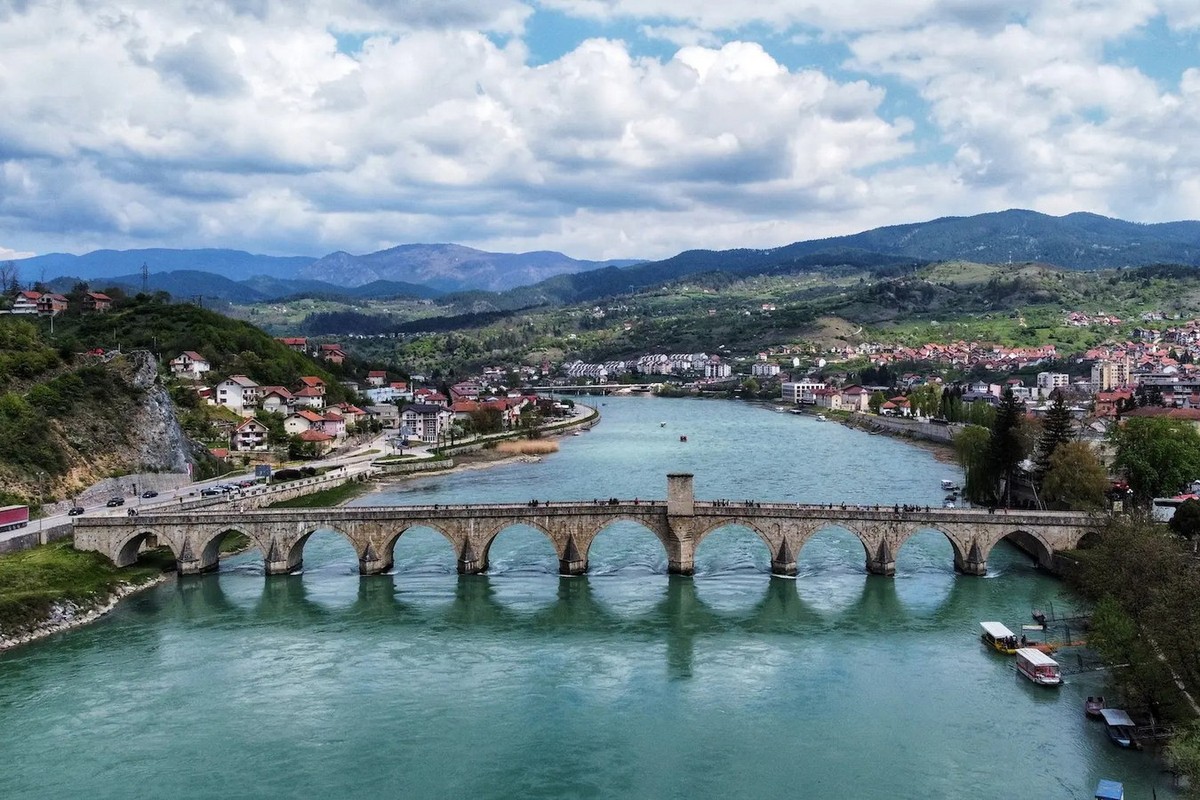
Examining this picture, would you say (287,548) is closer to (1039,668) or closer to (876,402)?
(1039,668)

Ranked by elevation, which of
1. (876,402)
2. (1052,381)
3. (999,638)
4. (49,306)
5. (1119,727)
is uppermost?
(49,306)

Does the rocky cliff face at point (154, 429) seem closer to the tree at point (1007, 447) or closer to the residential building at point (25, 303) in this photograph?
the residential building at point (25, 303)

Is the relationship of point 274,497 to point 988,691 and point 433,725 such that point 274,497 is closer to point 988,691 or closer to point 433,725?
point 433,725

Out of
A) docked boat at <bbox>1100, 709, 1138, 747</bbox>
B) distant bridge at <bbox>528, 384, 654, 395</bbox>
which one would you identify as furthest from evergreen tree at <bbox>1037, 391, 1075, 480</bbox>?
distant bridge at <bbox>528, 384, 654, 395</bbox>

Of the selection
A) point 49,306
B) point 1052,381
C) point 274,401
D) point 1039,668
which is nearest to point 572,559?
point 1039,668

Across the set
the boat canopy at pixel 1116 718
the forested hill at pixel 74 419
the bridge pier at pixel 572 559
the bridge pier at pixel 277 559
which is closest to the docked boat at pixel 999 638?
the boat canopy at pixel 1116 718

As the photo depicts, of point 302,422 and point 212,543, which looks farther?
point 302,422
